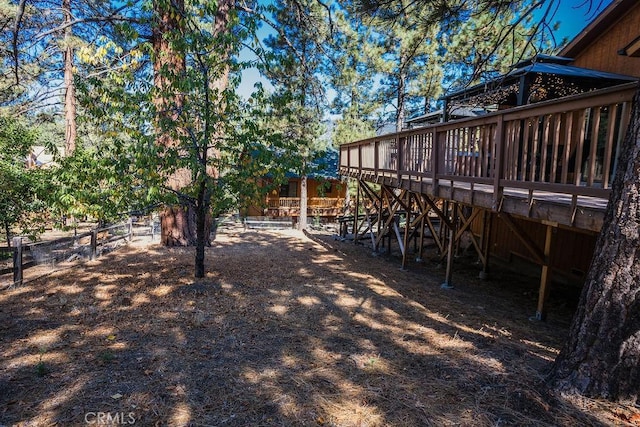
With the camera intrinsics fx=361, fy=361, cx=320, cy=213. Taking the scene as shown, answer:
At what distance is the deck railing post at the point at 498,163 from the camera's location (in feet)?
14.2

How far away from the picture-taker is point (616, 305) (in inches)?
98.4

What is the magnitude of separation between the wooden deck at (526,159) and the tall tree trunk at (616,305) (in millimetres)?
578

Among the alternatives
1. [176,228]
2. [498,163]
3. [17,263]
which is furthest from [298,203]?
[498,163]

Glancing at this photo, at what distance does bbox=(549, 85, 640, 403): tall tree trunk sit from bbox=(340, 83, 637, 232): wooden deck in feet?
1.90

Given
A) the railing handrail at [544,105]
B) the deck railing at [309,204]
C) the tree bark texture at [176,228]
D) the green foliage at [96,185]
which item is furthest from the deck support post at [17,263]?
the deck railing at [309,204]

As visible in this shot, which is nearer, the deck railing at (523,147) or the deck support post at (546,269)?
the deck railing at (523,147)

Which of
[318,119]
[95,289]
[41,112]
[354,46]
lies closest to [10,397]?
[95,289]

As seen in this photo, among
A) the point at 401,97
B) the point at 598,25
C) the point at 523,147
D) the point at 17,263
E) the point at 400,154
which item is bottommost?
the point at 17,263

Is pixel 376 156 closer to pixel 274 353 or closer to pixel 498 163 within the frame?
pixel 498 163

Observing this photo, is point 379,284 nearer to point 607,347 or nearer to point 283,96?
point 283,96

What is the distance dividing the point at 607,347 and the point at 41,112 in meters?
21.4

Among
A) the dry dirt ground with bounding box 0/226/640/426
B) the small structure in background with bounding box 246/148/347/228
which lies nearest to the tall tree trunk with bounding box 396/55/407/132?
the small structure in background with bounding box 246/148/347/228

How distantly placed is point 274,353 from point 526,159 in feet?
11.4

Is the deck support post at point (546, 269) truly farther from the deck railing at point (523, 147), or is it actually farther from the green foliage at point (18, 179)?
the green foliage at point (18, 179)
